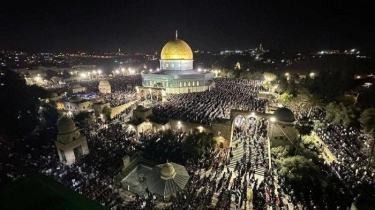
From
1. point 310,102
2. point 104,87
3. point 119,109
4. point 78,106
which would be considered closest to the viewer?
point 310,102

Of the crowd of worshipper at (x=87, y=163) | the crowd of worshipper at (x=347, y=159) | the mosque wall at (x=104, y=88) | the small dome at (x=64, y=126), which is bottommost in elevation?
the crowd of worshipper at (x=87, y=163)

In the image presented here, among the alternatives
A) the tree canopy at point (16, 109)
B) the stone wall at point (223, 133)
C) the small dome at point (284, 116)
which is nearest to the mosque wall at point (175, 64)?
the tree canopy at point (16, 109)

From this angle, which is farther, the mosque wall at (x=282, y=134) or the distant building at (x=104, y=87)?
the distant building at (x=104, y=87)

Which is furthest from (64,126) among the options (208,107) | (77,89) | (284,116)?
(77,89)

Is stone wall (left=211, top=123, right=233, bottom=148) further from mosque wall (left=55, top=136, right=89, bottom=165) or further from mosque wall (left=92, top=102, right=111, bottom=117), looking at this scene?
mosque wall (left=92, top=102, right=111, bottom=117)

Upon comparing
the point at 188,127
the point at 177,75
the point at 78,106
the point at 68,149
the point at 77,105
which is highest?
the point at 177,75

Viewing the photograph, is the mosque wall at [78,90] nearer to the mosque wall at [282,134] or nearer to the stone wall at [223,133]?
the stone wall at [223,133]

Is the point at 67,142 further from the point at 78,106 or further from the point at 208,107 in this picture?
the point at 208,107

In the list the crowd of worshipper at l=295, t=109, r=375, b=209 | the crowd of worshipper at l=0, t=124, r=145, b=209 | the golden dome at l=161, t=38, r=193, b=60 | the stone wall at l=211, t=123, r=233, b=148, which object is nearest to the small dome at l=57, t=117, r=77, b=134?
the crowd of worshipper at l=0, t=124, r=145, b=209
